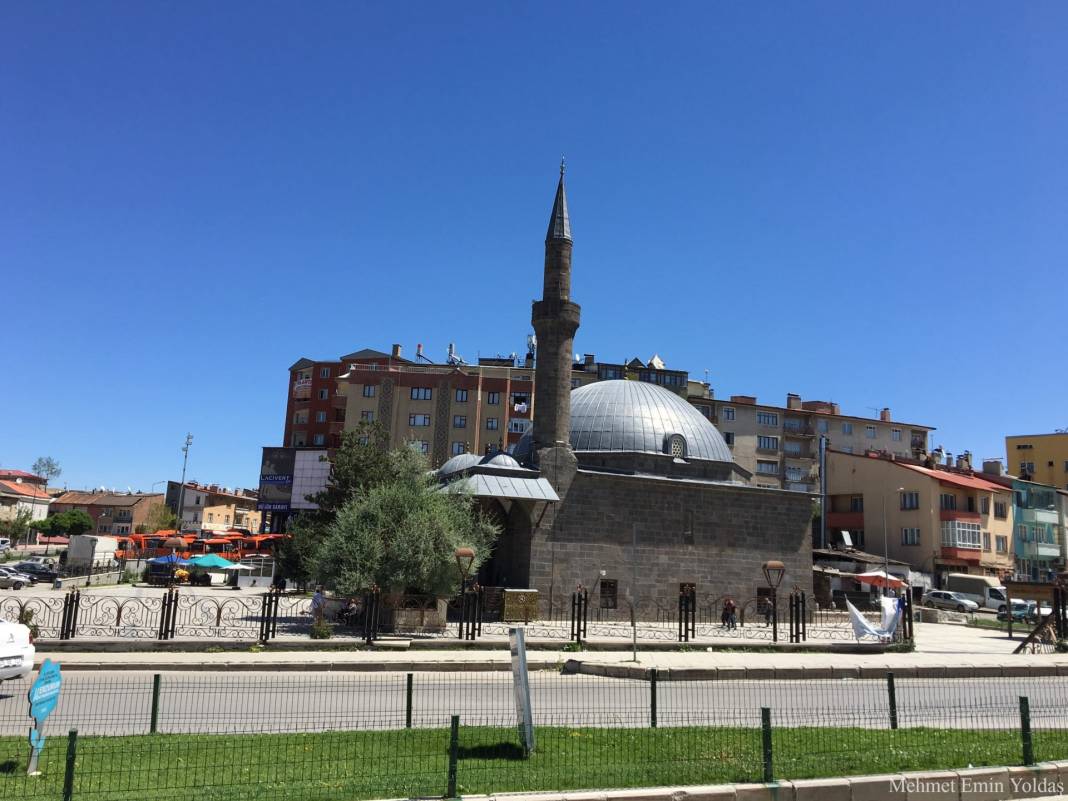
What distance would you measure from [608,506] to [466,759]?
19.8 m

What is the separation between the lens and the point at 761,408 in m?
62.8

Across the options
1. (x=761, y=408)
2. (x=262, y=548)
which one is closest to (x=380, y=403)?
(x=262, y=548)

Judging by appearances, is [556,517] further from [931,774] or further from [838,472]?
[838,472]

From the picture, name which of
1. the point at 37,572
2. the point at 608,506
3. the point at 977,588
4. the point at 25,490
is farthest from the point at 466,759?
the point at 25,490

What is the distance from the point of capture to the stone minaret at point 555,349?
88.9ft

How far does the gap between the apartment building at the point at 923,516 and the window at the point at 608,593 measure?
2384 centimetres

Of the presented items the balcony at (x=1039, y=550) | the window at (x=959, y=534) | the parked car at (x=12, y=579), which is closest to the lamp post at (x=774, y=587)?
the window at (x=959, y=534)

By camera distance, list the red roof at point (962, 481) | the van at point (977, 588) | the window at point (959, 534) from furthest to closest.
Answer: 1. the red roof at point (962, 481)
2. the window at point (959, 534)
3. the van at point (977, 588)

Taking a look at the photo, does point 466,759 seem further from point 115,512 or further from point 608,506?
point 115,512

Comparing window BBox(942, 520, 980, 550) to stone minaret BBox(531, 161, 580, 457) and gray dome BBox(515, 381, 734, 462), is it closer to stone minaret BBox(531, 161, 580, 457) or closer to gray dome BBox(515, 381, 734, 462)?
gray dome BBox(515, 381, 734, 462)

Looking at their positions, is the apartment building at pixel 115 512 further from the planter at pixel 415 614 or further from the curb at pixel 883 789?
the curb at pixel 883 789

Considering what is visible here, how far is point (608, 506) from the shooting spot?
27078 mm

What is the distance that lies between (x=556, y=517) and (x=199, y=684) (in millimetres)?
14650

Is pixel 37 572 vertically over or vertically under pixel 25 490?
under
